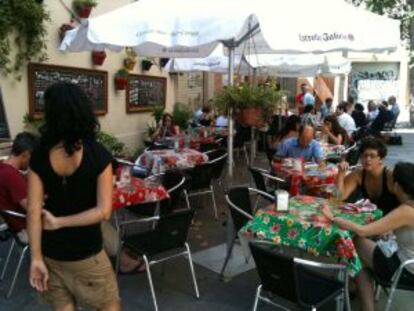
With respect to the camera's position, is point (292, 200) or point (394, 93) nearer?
point (292, 200)

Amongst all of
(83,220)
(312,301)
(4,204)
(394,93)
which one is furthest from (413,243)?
(394,93)

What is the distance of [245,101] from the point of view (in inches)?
212

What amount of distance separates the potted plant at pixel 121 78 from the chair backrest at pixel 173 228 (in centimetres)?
642

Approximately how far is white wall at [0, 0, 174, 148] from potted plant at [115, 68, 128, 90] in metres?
0.10

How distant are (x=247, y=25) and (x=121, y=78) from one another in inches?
205

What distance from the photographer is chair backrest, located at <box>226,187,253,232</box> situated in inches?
154

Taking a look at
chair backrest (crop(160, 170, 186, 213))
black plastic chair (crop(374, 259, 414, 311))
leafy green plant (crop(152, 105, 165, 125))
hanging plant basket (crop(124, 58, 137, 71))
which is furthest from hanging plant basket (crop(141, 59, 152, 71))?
black plastic chair (crop(374, 259, 414, 311))

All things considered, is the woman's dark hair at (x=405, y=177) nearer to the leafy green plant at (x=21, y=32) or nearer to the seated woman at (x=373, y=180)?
the seated woman at (x=373, y=180)

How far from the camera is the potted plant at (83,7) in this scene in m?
8.28

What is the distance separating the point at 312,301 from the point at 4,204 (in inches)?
96.5

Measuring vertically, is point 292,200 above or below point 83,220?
below

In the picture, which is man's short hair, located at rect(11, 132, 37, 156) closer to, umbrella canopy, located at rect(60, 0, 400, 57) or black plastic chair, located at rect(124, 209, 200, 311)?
black plastic chair, located at rect(124, 209, 200, 311)

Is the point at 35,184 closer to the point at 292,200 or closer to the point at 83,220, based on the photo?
the point at 83,220

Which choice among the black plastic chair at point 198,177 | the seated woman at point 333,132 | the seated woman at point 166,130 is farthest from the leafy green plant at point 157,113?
the black plastic chair at point 198,177
